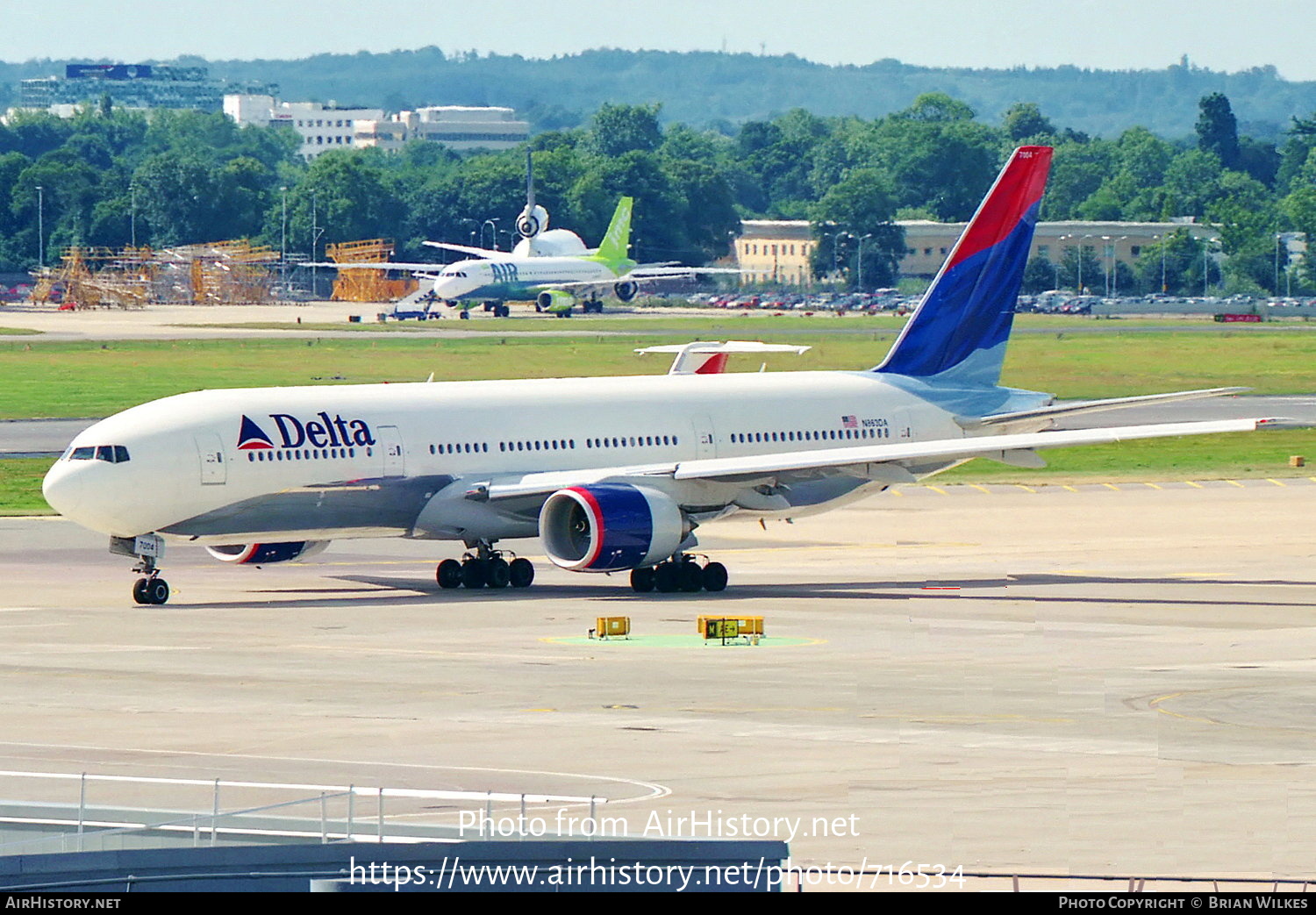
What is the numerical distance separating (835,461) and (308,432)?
12.1m

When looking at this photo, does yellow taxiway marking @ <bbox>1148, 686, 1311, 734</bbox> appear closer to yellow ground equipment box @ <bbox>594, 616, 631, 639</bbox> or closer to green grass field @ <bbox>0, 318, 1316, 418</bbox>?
yellow ground equipment box @ <bbox>594, 616, 631, 639</bbox>

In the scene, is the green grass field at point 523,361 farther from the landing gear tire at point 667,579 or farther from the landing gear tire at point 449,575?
the landing gear tire at point 667,579

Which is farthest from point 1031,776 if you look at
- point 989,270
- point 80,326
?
point 80,326

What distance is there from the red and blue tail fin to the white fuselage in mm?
2794

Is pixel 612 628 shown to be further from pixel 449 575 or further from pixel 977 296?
pixel 977 296

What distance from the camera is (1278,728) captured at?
112 feet

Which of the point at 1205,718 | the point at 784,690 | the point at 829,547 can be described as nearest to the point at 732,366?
the point at 829,547

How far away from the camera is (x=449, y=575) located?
55.2m

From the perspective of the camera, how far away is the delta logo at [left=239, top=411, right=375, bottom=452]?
51656 millimetres

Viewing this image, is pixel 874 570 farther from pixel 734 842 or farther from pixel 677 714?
pixel 734 842

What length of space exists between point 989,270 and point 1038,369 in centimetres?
7022

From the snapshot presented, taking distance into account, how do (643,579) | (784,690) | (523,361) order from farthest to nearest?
1. (523,361)
2. (643,579)
3. (784,690)

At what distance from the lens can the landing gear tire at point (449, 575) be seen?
5522cm

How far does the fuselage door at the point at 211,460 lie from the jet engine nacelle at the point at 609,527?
23.8ft
